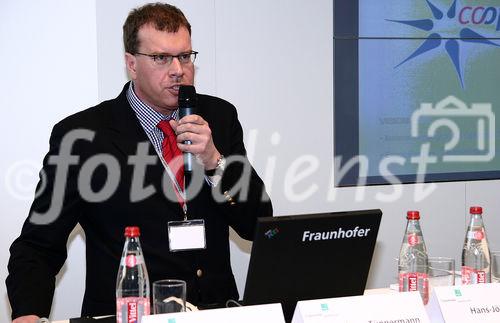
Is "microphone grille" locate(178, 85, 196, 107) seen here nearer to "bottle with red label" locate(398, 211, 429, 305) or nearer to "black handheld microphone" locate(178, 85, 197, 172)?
"black handheld microphone" locate(178, 85, 197, 172)

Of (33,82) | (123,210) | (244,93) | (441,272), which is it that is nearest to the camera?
(441,272)

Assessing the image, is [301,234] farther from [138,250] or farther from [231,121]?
[231,121]

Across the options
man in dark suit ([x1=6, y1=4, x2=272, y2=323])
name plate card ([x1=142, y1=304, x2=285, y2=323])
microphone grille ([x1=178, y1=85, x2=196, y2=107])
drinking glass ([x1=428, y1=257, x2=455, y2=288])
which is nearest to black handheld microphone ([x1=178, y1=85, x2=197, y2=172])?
microphone grille ([x1=178, y1=85, x2=196, y2=107])

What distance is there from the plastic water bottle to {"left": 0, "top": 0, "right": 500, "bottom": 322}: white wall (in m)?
1.59

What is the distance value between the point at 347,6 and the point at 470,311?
223 centimetres

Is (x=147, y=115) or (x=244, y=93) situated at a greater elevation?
(x=244, y=93)

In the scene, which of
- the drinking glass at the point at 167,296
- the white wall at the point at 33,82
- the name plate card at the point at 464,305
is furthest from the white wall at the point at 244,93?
the name plate card at the point at 464,305

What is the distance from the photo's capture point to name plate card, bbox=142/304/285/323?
154 centimetres

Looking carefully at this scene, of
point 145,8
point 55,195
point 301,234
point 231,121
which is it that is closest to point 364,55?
point 231,121

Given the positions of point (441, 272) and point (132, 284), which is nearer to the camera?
point (132, 284)

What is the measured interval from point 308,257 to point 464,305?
43 cm

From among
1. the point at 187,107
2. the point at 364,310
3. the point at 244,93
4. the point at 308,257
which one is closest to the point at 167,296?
the point at 308,257

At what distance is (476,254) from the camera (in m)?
2.25

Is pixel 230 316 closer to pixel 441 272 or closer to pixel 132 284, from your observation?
pixel 132 284
